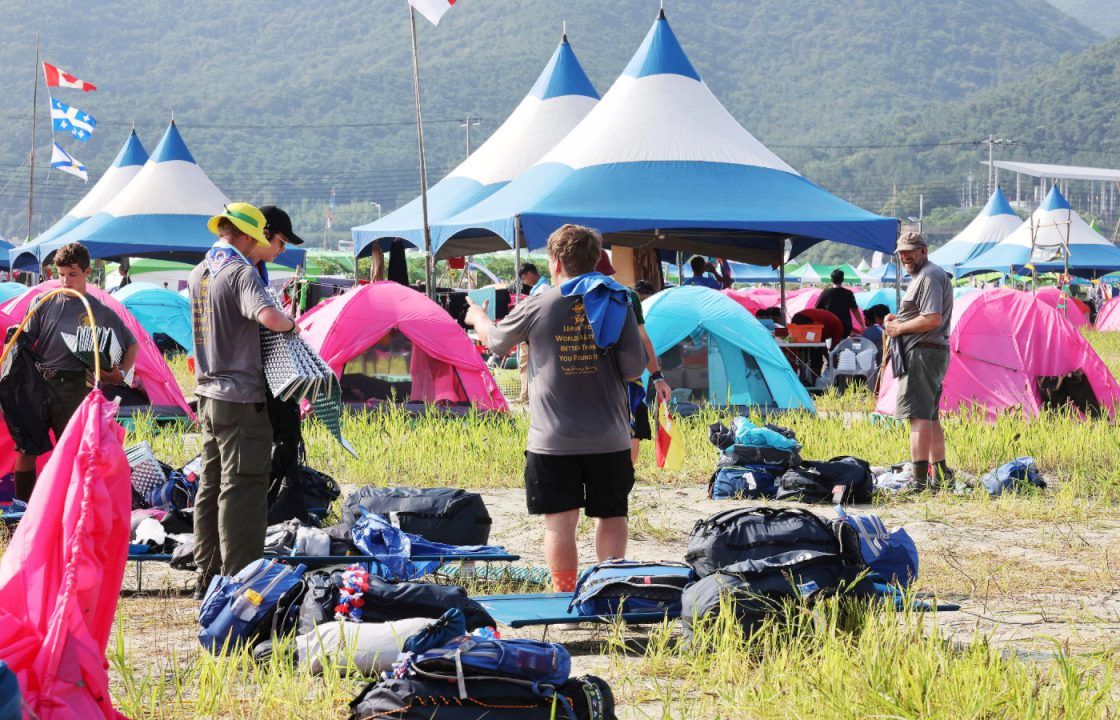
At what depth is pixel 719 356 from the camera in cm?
1228

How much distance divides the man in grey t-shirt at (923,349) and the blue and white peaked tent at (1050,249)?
2606 centimetres

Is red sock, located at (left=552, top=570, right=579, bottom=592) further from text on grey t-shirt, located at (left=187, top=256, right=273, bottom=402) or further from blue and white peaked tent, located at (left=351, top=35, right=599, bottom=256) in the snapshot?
blue and white peaked tent, located at (left=351, top=35, right=599, bottom=256)

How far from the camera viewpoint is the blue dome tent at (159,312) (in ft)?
64.2

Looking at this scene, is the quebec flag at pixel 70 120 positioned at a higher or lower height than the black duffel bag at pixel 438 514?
higher

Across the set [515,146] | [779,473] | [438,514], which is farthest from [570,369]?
[515,146]

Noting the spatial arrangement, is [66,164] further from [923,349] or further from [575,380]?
[575,380]

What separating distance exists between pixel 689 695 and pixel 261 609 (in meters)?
1.51

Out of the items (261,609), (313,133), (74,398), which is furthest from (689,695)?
(313,133)

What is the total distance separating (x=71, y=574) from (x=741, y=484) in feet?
18.3

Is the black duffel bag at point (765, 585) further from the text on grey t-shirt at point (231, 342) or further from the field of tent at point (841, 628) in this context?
the text on grey t-shirt at point (231, 342)

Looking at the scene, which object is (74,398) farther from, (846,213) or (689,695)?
(846,213)

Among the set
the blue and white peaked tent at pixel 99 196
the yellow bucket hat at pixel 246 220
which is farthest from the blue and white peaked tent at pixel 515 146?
the yellow bucket hat at pixel 246 220

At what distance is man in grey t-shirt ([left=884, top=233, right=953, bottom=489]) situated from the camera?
322 inches

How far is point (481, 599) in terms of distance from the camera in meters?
5.18
